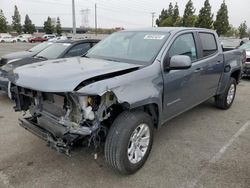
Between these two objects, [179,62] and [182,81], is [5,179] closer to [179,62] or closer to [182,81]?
[179,62]

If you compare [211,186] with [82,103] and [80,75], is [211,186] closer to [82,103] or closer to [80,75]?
[82,103]

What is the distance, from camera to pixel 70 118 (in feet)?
9.20

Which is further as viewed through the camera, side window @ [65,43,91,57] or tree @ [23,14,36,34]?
tree @ [23,14,36,34]

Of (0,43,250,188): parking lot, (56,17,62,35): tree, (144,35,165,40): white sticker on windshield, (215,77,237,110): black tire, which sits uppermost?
(56,17,62,35): tree

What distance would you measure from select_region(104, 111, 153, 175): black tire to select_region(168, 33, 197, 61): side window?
3.95 feet

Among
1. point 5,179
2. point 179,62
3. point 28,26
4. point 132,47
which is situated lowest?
point 5,179

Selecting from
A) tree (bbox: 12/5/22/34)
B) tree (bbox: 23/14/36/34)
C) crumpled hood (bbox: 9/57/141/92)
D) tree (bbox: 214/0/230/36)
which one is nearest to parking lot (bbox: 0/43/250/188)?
crumpled hood (bbox: 9/57/141/92)

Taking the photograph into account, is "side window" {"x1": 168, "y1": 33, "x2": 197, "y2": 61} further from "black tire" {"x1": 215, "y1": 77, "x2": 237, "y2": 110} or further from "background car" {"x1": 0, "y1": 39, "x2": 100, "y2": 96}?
"background car" {"x1": 0, "y1": 39, "x2": 100, "y2": 96}

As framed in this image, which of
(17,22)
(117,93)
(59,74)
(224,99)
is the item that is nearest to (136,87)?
(117,93)

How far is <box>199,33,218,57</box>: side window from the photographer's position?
14.8ft

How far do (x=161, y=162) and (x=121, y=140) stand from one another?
93 centimetres

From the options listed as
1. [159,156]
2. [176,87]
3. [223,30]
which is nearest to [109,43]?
[176,87]

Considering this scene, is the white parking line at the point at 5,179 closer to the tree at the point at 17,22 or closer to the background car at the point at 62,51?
the background car at the point at 62,51

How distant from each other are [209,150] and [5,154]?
3009mm
